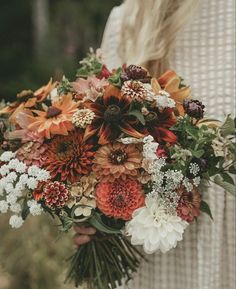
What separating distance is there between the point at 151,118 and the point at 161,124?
1.2 inches

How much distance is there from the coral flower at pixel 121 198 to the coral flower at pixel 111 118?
0.09 metres

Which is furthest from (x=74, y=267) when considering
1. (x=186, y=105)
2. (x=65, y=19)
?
(x=65, y=19)

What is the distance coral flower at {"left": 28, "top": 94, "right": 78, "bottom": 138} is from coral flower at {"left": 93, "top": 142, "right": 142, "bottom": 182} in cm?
8

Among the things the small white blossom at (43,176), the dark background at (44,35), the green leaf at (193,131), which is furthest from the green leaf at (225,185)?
the dark background at (44,35)

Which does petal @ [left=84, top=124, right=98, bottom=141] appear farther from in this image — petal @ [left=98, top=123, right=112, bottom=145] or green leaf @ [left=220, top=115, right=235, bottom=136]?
green leaf @ [left=220, top=115, right=235, bottom=136]

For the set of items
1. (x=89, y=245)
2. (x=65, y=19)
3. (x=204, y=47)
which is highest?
(x=204, y=47)

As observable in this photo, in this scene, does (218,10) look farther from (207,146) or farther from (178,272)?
(178,272)

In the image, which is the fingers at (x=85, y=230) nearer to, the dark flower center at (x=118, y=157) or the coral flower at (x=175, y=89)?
the dark flower center at (x=118, y=157)

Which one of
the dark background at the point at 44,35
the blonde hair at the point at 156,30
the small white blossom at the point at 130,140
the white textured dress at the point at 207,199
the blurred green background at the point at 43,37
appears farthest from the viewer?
the dark background at the point at 44,35

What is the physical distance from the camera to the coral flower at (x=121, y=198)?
4.70ft

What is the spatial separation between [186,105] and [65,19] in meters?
8.66

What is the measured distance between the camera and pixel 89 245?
164 centimetres

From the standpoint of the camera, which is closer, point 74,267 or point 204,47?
point 74,267

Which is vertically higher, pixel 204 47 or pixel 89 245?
pixel 204 47
